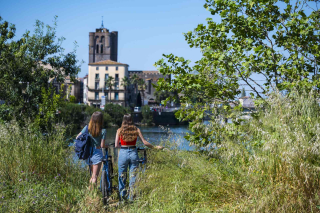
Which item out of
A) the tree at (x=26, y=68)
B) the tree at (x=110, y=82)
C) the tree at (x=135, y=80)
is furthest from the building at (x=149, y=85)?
the tree at (x=26, y=68)

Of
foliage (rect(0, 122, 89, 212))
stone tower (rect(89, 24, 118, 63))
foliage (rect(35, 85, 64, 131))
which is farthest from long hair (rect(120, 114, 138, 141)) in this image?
stone tower (rect(89, 24, 118, 63))

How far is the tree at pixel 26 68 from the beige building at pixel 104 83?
3058 inches

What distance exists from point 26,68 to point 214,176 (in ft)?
34.5

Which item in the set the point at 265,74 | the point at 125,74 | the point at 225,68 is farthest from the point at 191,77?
the point at 125,74

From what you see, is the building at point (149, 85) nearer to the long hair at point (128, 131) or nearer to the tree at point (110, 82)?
the tree at point (110, 82)

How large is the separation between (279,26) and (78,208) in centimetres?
537

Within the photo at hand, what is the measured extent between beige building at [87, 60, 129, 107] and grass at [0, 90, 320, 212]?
3405 inches

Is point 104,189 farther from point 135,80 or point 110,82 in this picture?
point 135,80

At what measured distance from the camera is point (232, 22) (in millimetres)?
6879

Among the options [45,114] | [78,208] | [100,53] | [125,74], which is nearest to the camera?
[78,208]

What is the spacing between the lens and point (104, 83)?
308ft

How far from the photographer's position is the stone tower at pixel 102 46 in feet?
398

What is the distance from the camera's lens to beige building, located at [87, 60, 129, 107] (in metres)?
92.1

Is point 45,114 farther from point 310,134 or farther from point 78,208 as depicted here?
point 310,134
